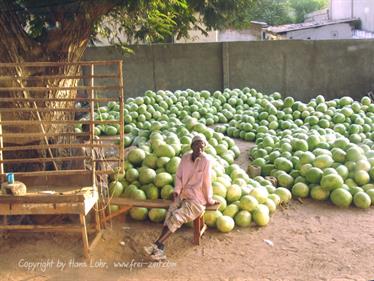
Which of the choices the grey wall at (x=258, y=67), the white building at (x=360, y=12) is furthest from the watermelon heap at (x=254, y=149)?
the white building at (x=360, y=12)

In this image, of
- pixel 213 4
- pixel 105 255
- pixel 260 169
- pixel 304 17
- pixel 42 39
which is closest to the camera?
pixel 105 255

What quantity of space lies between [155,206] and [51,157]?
1.21 metres

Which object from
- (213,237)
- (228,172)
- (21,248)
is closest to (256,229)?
(213,237)

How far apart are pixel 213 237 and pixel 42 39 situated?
3053mm

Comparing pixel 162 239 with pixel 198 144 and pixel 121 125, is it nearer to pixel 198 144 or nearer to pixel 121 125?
pixel 198 144

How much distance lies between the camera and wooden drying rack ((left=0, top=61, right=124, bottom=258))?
13.6 ft

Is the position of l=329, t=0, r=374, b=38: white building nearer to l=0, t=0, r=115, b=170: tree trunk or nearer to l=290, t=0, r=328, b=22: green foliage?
l=290, t=0, r=328, b=22: green foliage


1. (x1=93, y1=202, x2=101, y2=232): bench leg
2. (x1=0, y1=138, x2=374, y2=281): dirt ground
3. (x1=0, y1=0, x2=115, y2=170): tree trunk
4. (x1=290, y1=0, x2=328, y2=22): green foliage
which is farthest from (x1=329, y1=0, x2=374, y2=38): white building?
(x1=93, y1=202, x2=101, y2=232): bench leg

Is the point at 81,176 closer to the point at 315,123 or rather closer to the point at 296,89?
the point at 315,123

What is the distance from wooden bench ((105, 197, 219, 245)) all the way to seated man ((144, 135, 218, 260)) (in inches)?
4.5

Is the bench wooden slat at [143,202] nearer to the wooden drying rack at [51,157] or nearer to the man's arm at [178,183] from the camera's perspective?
the wooden drying rack at [51,157]

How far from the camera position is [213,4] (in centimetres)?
1016

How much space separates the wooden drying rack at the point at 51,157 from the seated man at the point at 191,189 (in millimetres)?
636

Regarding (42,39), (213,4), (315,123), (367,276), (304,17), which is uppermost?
(304,17)
